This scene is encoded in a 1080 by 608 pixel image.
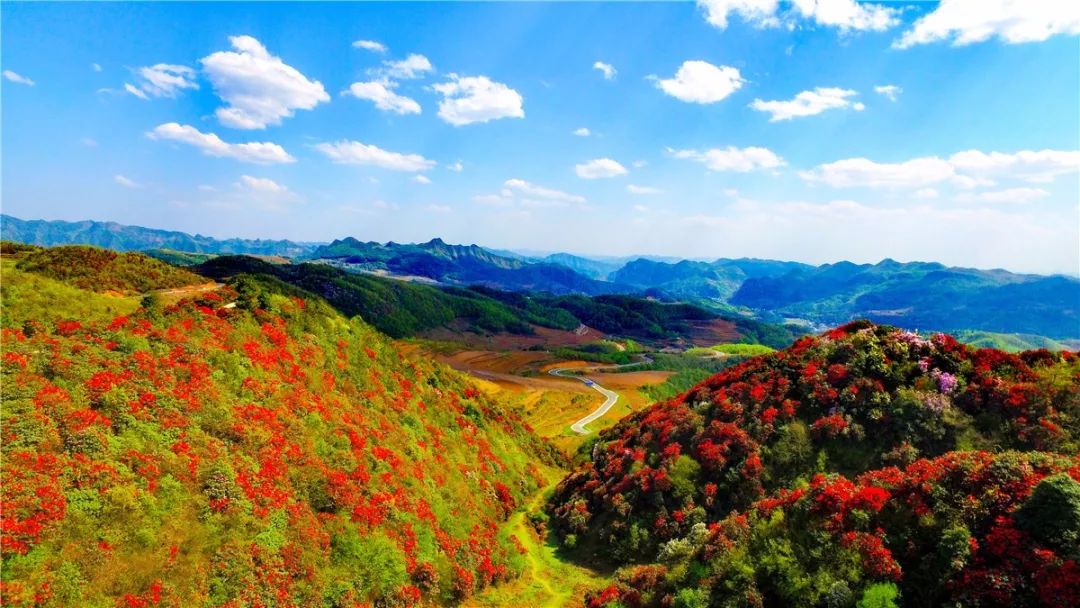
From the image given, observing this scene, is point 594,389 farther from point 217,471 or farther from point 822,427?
point 217,471

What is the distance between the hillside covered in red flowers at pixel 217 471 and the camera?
22219 mm

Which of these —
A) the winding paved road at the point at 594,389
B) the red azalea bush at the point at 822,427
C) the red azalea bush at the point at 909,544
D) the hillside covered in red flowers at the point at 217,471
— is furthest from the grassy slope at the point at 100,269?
the winding paved road at the point at 594,389

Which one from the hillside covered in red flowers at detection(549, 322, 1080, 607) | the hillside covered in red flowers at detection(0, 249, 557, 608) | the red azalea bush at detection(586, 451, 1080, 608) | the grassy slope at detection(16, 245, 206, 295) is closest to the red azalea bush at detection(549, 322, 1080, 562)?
the hillside covered in red flowers at detection(549, 322, 1080, 607)

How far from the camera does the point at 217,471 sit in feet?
92.3

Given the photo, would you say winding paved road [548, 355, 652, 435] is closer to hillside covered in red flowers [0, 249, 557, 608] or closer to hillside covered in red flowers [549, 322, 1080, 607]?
hillside covered in red flowers [549, 322, 1080, 607]

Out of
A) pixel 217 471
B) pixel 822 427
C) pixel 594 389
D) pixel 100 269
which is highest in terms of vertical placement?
pixel 100 269

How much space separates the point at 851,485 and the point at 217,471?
3532 centimetres

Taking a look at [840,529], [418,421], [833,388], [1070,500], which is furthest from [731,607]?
[418,421]

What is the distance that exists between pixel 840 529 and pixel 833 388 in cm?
1972

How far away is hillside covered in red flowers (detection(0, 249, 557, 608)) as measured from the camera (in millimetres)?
22219

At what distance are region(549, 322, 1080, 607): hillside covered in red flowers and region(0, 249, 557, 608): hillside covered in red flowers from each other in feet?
42.0

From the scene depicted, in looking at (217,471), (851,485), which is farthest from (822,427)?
(217,471)

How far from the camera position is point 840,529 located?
85.5 ft

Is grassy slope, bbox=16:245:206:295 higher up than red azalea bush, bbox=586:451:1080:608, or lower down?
higher up
